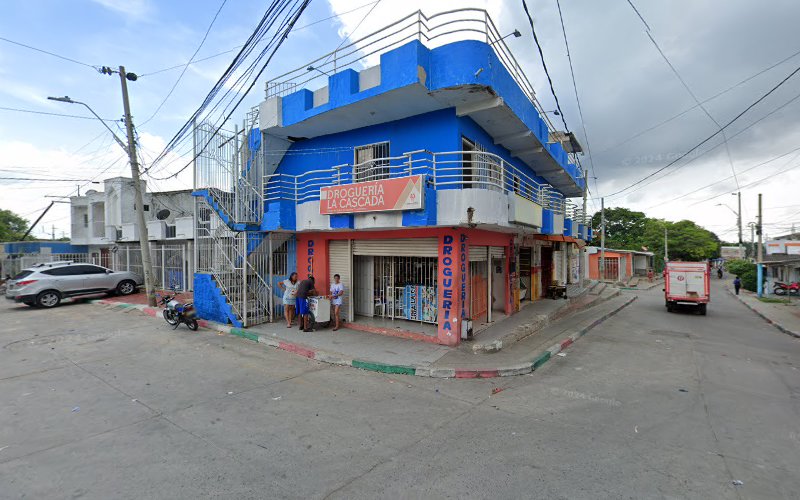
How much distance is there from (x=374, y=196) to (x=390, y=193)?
45 centimetres

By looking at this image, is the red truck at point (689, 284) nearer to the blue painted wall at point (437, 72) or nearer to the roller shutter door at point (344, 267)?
the blue painted wall at point (437, 72)

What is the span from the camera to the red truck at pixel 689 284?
53.2ft

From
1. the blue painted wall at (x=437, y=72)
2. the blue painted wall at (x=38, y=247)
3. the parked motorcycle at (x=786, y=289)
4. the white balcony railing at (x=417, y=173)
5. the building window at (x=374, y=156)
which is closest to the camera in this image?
the blue painted wall at (x=437, y=72)

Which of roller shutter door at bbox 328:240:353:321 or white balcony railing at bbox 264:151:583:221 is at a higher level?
white balcony railing at bbox 264:151:583:221

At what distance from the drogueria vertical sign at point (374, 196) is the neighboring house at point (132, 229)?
11.6 metres

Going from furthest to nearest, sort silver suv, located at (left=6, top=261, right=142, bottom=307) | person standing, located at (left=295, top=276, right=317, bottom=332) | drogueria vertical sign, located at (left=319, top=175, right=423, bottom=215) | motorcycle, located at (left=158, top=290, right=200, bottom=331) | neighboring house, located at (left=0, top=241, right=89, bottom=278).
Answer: neighboring house, located at (left=0, top=241, right=89, bottom=278) → silver suv, located at (left=6, top=261, right=142, bottom=307) → motorcycle, located at (left=158, top=290, right=200, bottom=331) → person standing, located at (left=295, top=276, right=317, bottom=332) → drogueria vertical sign, located at (left=319, top=175, right=423, bottom=215)

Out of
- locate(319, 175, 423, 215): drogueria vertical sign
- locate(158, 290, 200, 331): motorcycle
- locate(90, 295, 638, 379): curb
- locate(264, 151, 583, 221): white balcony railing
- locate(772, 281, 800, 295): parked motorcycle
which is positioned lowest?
locate(772, 281, 800, 295): parked motorcycle

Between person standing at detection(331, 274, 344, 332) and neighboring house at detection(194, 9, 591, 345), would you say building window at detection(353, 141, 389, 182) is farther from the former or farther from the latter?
person standing at detection(331, 274, 344, 332)

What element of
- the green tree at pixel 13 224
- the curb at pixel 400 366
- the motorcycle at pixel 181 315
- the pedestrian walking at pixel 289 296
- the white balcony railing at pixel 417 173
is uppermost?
the green tree at pixel 13 224

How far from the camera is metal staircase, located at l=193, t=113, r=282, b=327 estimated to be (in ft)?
34.2

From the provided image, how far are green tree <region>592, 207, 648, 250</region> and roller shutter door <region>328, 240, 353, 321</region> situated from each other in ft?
174

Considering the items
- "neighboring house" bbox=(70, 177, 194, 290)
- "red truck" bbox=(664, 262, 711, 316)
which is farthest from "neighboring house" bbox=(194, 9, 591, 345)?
"red truck" bbox=(664, 262, 711, 316)

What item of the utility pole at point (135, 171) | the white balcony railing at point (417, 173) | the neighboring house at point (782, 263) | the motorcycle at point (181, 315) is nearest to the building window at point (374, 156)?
the white balcony railing at point (417, 173)

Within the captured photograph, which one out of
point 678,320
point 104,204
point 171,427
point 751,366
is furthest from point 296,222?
point 104,204
